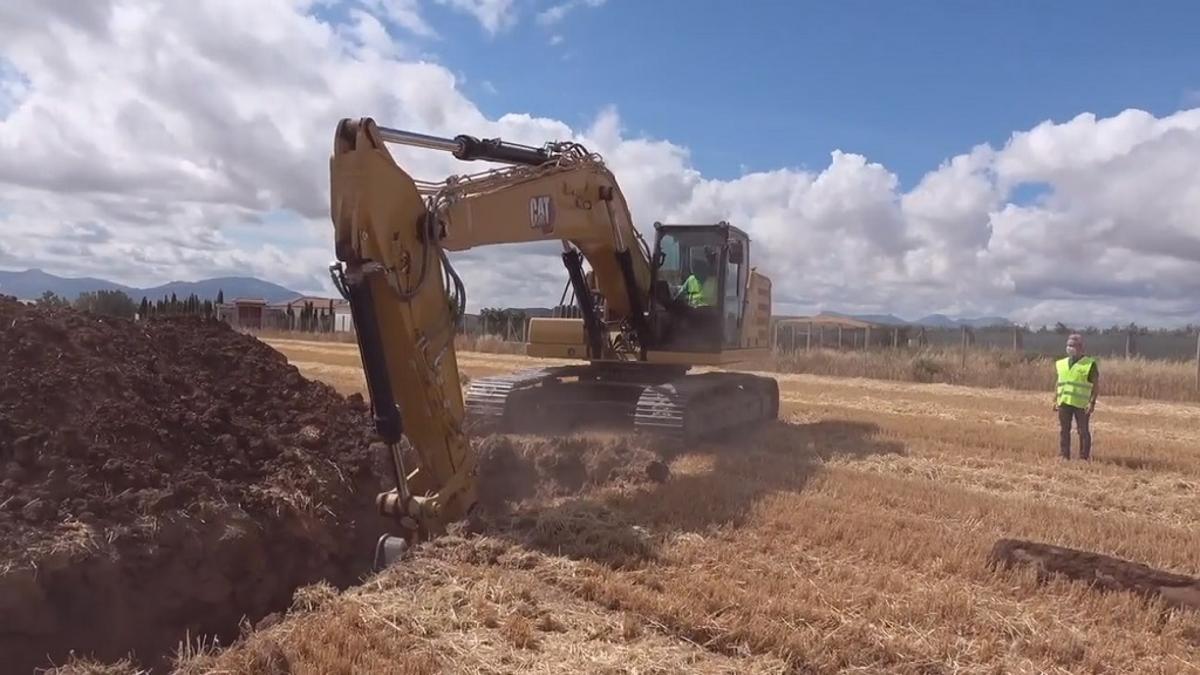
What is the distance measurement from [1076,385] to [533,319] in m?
7.35

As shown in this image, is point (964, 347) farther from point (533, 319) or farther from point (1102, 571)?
point (1102, 571)

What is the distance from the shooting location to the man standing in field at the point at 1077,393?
41.9ft

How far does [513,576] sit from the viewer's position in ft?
20.1

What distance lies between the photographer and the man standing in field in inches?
502

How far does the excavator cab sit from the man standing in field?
442cm

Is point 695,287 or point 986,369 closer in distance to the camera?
point 695,287

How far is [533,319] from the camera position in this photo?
13.4 m

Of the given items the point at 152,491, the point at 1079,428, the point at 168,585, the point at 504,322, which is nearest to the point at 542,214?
the point at 152,491

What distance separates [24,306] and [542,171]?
4.98 meters

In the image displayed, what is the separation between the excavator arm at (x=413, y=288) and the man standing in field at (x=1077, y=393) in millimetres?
8421

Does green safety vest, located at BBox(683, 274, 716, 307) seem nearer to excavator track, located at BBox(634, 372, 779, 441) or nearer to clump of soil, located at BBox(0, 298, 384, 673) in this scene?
excavator track, located at BBox(634, 372, 779, 441)

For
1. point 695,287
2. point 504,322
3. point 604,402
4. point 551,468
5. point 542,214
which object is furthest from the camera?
point 504,322

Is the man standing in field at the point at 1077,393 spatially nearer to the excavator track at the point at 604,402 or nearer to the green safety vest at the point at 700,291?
the excavator track at the point at 604,402

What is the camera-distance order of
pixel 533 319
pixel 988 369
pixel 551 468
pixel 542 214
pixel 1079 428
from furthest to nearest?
1. pixel 988 369
2. pixel 533 319
3. pixel 1079 428
4. pixel 551 468
5. pixel 542 214
